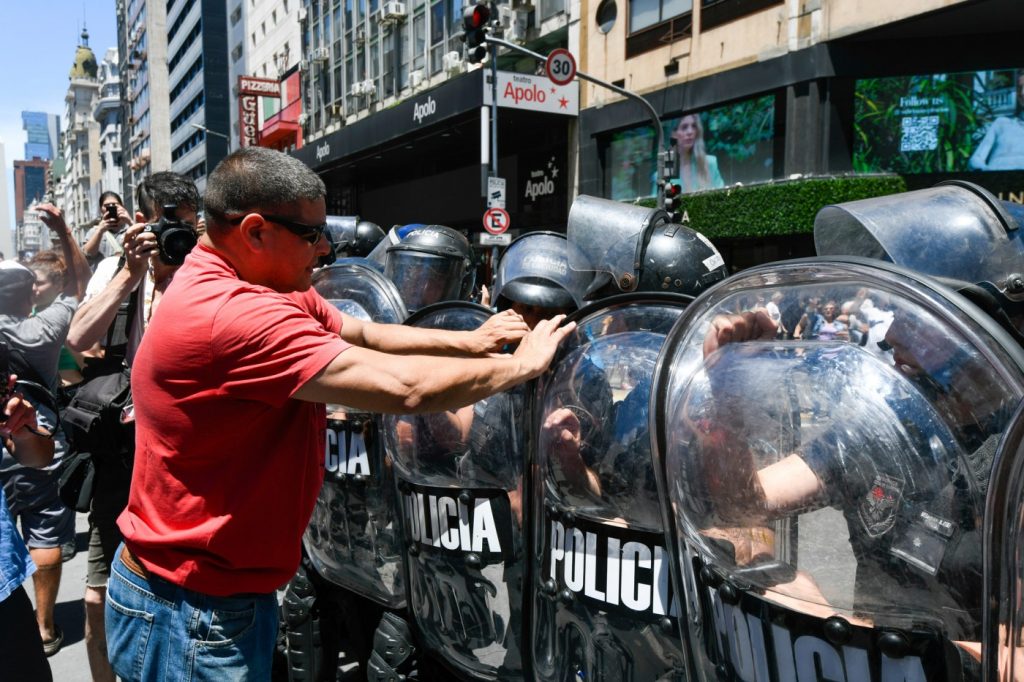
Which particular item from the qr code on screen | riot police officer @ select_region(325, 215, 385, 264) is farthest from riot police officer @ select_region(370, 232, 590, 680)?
the qr code on screen

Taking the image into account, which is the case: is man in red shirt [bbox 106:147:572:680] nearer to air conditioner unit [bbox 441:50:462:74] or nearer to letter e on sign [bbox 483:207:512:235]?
letter e on sign [bbox 483:207:512:235]

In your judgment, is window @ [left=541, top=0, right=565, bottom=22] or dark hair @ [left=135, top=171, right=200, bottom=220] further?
window @ [left=541, top=0, right=565, bottom=22]

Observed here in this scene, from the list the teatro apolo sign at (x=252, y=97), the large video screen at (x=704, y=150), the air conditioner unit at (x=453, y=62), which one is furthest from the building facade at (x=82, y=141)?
the large video screen at (x=704, y=150)

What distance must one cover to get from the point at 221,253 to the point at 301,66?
4026 cm

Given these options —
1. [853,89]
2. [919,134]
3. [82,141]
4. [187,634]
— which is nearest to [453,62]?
[853,89]

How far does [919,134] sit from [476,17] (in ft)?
28.0

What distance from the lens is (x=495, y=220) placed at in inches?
545

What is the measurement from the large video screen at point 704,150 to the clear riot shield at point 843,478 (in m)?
13.5

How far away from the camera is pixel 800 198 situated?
14.7m

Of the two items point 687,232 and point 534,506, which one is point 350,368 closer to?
point 534,506

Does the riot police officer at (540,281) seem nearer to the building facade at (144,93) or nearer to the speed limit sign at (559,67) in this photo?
the speed limit sign at (559,67)

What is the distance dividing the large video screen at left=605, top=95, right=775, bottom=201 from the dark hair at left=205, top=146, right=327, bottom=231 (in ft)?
43.1

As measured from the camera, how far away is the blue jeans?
79.5 inches

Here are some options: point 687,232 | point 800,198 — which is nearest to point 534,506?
point 687,232
